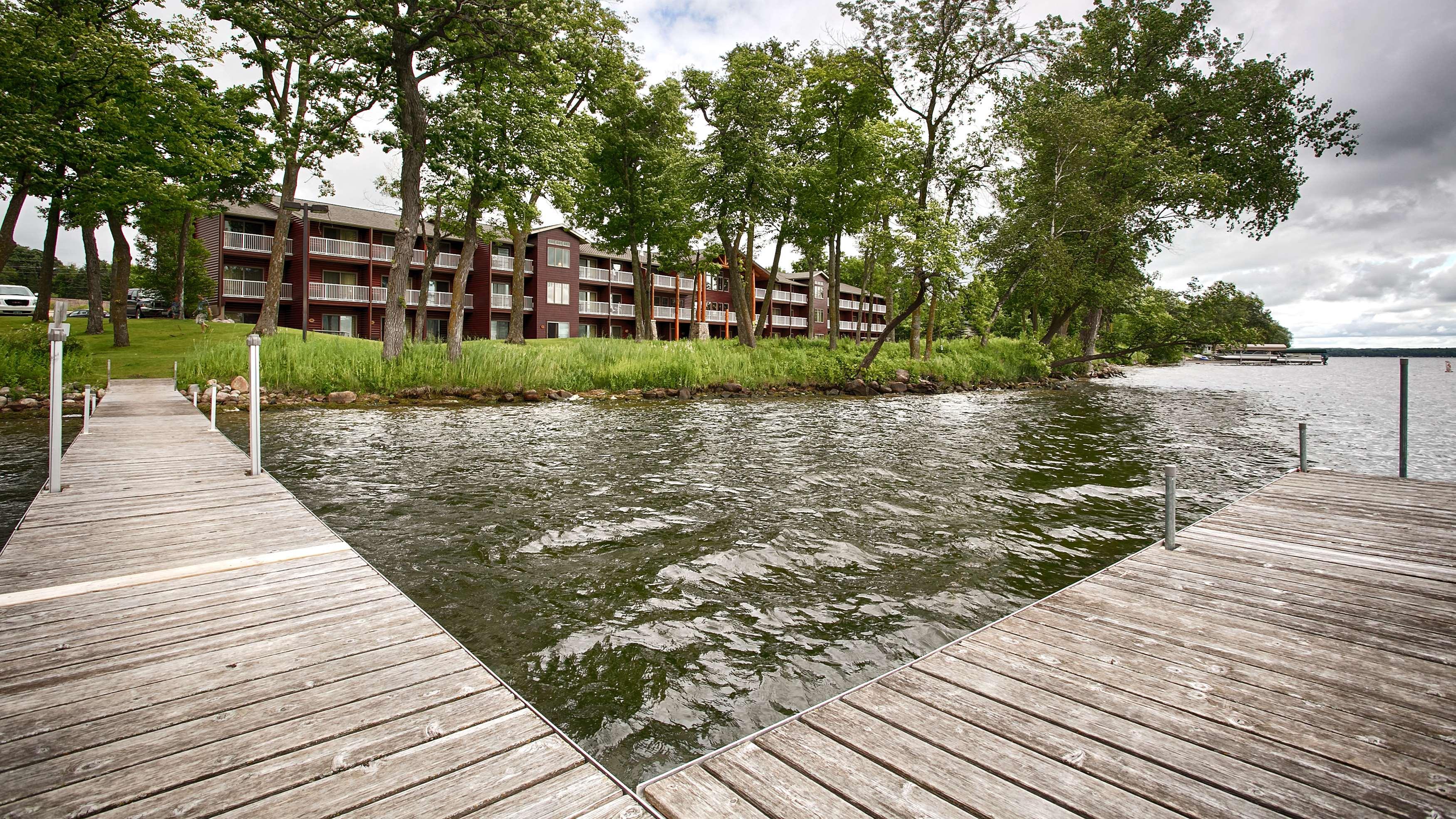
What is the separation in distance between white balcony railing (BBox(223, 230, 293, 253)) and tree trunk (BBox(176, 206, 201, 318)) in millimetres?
1844

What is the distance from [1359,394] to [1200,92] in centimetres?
1731

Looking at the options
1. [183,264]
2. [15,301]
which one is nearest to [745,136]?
[183,264]

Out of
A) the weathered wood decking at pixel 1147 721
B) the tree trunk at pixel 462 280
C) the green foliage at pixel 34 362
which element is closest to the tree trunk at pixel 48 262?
the green foliage at pixel 34 362

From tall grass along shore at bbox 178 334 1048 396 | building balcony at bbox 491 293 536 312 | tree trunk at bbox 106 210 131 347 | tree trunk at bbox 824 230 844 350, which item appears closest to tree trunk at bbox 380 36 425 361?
tall grass along shore at bbox 178 334 1048 396

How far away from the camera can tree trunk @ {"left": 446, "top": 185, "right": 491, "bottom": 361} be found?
22.8 m

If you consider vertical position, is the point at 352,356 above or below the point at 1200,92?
below

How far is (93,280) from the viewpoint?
27.6 metres

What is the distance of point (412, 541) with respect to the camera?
6.84 metres

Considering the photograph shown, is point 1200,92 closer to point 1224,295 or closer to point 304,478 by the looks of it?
point 1224,295

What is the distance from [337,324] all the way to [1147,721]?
4864cm

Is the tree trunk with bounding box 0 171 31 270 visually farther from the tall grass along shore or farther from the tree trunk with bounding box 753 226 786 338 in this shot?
the tree trunk with bounding box 753 226 786 338

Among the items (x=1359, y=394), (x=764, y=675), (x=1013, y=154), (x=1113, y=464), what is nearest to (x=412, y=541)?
(x=764, y=675)

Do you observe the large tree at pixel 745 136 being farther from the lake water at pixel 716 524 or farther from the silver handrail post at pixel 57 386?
the silver handrail post at pixel 57 386

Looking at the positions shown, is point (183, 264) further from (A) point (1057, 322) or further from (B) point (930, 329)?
(A) point (1057, 322)
